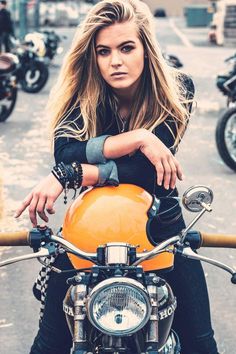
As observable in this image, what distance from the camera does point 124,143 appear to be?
259 cm

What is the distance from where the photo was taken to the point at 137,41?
2648 mm

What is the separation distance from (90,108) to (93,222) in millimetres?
487

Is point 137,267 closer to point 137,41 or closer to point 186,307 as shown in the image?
point 186,307

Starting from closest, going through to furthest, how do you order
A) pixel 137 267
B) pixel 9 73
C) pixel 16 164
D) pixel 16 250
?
pixel 137 267, pixel 16 250, pixel 16 164, pixel 9 73

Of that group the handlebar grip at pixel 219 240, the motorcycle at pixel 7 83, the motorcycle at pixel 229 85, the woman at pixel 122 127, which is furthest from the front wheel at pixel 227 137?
the handlebar grip at pixel 219 240

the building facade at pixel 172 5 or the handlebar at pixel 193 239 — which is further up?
the handlebar at pixel 193 239

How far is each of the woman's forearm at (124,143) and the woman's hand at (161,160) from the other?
0.02 m

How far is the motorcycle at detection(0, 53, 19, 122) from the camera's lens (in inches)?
454

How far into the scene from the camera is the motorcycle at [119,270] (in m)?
2.11

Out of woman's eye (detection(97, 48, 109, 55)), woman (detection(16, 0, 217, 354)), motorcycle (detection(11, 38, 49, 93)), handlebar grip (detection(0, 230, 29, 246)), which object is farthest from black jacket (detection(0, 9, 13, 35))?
handlebar grip (detection(0, 230, 29, 246))

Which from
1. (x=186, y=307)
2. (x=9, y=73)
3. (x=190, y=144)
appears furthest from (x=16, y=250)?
(x=9, y=73)

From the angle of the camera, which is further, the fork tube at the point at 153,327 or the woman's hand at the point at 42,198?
the woman's hand at the point at 42,198

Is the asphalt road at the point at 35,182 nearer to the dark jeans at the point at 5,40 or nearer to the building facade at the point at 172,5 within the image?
the dark jeans at the point at 5,40

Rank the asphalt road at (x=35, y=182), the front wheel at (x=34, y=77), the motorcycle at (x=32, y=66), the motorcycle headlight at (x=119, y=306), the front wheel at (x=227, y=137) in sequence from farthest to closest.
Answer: the front wheel at (x=34, y=77)
the motorcycle at (x=32, y=66)
the front wheel at (x=227, y=137)
the asphalt road at (x=35, y=182)
the motorcycle headlight at (x=119, y=306)
